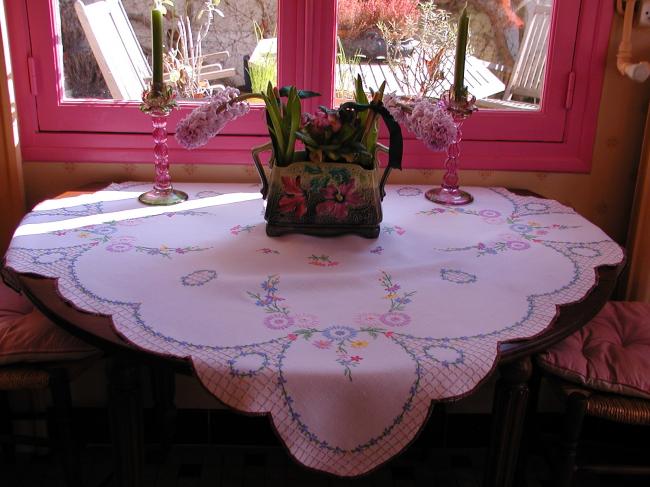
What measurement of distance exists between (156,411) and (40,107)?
0.92 metres

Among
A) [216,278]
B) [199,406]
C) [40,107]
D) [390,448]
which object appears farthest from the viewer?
[199,406]

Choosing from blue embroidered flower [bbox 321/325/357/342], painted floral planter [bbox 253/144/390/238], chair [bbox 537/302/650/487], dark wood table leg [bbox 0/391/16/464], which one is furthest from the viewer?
dark wood table leg [bbox 0/391/16/464]

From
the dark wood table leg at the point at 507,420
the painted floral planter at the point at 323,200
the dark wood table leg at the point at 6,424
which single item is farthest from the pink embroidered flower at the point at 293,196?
the dark wood table leg at the point at 6,424

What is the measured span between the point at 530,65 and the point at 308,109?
0.66 m

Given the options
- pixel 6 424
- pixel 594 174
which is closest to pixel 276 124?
pixel 594 174

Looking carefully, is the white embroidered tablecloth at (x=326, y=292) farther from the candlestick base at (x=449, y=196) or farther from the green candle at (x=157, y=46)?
the green candle at (x=157, y=46)

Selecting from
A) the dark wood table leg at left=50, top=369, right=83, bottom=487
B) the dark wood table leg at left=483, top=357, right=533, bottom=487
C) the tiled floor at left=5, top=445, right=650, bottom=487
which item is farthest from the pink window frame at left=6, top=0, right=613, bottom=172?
the dark wood table leg at left=483, top=357, right=533, bottom=487

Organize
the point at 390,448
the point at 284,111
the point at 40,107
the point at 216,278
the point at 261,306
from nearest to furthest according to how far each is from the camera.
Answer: the point at 390,448, the point at 261,306, the point at 216,278, the point at 284,111, the point at 40,107

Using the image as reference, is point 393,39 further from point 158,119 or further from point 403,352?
point 403,352

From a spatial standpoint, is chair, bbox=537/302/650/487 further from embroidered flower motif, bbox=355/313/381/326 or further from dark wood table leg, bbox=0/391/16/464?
dark wood table leg, bbox=0/391/16/464

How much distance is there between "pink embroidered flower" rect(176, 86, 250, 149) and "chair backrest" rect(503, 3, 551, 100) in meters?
0.88

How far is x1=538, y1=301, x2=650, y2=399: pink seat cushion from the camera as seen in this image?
142 cm

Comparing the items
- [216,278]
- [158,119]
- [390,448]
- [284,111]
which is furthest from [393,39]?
[390,448]

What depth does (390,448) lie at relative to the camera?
988mm
